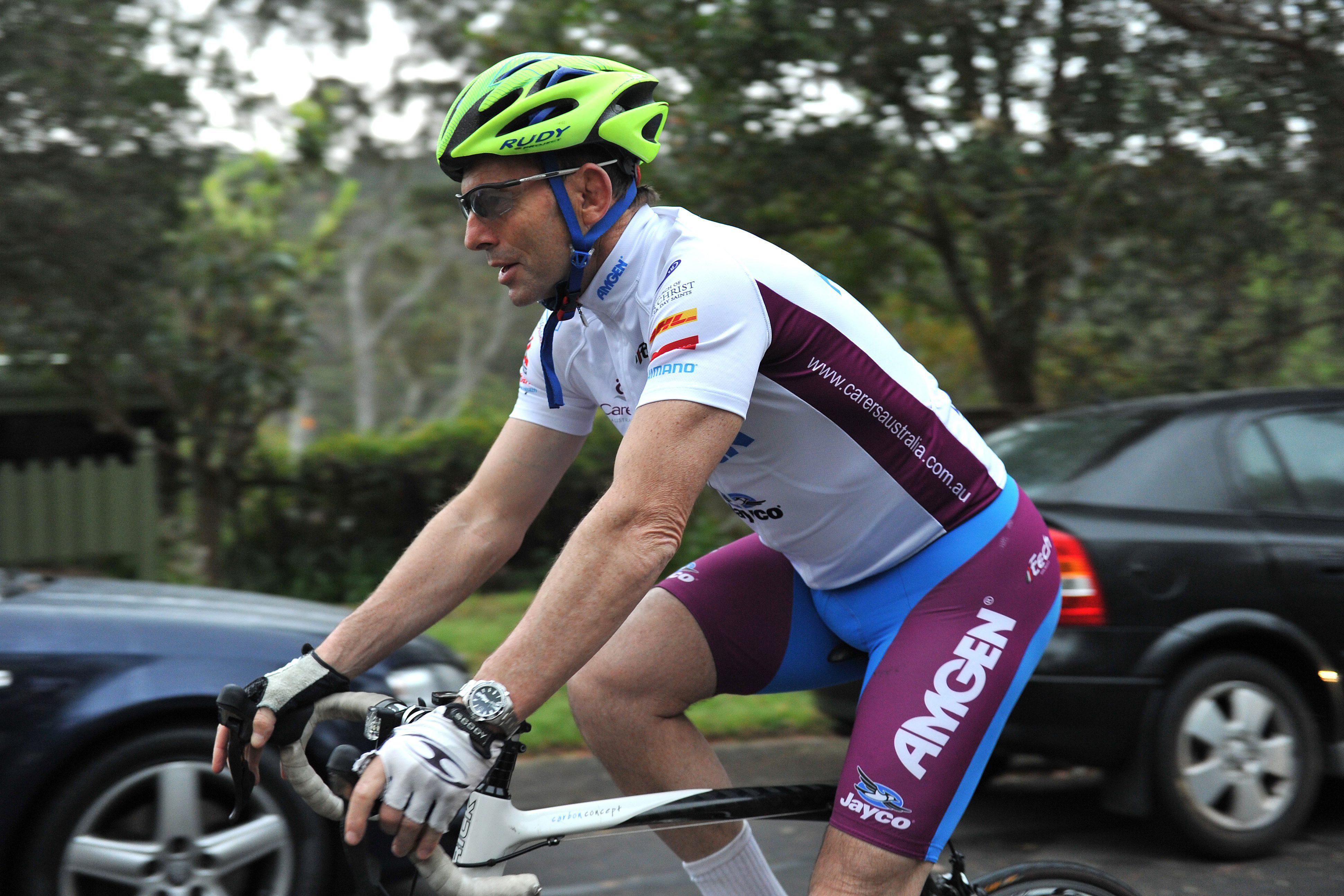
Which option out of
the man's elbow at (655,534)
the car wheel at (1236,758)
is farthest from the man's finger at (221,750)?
the car wheel at (1236,758)

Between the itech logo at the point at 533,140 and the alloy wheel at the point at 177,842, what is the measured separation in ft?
6.97

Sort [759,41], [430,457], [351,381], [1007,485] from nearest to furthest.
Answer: [1007,485] < [759,41] < [430,457] < [351,381]

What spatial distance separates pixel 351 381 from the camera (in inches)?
1505

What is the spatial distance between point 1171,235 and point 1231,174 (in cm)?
50

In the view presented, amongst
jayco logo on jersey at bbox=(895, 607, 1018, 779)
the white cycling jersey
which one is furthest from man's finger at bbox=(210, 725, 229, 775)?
jayco logo on jersey at bbox=(895, 607, 1018, 779)

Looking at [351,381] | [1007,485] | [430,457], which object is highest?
[1007,485]

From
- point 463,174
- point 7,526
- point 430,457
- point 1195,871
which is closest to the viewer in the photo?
point 463,174

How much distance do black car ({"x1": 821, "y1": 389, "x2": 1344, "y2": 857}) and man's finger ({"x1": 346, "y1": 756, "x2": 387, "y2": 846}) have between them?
9.89 ft

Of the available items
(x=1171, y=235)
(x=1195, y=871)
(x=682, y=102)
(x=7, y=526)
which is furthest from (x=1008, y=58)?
(x=7, y=526)

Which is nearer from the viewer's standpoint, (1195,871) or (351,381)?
(1195,871)

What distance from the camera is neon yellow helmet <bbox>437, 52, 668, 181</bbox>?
2049mm

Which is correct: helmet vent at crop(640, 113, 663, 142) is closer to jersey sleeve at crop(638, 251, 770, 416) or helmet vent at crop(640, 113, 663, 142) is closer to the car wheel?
jersey sleeve at crop(638, 251, 770, 416)

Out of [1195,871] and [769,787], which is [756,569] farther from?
[1195,871]

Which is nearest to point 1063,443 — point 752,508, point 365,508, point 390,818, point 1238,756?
point 1238,756
